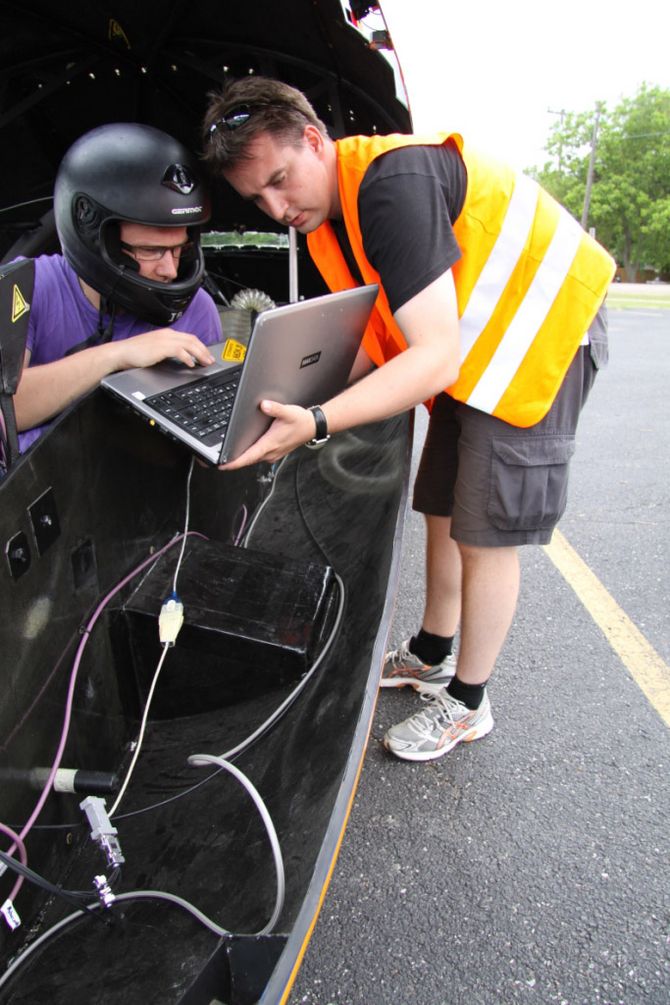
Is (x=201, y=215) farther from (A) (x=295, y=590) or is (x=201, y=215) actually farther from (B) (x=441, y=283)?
(A) (x=295, y=590)

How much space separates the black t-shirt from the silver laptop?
157 mm

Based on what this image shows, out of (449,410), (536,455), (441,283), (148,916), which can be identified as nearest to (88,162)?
(441,283)

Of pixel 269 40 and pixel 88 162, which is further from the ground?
pixel 269 40

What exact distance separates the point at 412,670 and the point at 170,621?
1.20m

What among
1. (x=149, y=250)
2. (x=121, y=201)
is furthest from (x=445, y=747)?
(x=121, y=201)

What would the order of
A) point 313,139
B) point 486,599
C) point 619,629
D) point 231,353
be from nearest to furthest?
point 313,139, point 486,599, point 231,353, point 619,629

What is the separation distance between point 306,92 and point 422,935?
2.87 m

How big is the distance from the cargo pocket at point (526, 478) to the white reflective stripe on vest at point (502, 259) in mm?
343

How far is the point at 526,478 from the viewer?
1897mm

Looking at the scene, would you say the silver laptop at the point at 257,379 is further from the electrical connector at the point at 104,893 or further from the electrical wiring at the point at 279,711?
the electrical connector at the point at 104,893

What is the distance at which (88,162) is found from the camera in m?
1.79

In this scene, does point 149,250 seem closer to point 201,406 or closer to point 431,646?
point 201,406

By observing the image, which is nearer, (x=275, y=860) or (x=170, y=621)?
(x=275, y=860)

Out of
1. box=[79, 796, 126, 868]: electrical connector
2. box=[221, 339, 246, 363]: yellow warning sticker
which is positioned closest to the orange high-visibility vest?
box=[221, 339, 246, 363]: yellow warning sticker
